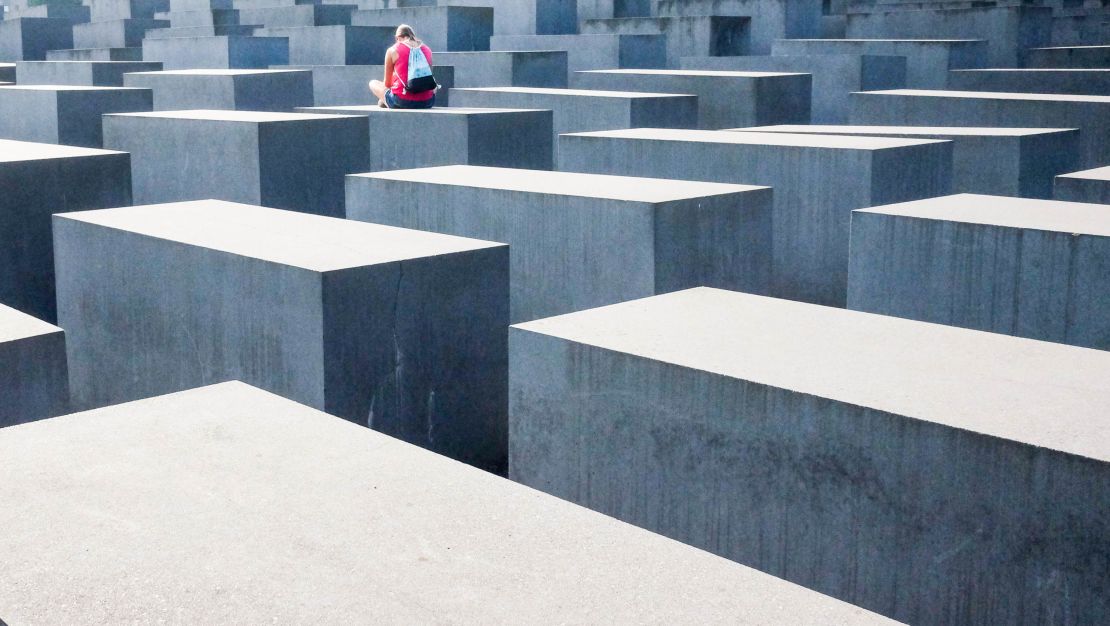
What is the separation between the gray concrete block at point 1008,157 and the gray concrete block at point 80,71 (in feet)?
26.4

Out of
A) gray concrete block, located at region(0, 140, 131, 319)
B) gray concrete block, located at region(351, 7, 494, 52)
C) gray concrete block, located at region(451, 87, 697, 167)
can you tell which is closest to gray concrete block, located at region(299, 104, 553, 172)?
gray concrete block, located at region(451, 87, 697, 167)

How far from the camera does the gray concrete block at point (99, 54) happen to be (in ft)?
56.4

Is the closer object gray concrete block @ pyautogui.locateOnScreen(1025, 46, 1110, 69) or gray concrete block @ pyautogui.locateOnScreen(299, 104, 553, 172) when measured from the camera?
gray concrete block @ pyautogui.locateOnScreen(299, 104, 553, 172)

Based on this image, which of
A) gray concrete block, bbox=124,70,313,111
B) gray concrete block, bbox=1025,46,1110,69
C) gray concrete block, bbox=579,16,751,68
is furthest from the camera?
gray concrete block, bbox=579,16,751,68

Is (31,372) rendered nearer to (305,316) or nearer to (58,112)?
(305,316)

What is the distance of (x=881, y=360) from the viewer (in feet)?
11.7

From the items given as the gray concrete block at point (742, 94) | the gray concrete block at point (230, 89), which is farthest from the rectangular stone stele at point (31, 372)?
the gray concrete block at point (742, 94)

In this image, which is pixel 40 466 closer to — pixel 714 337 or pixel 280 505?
pixel 280 505

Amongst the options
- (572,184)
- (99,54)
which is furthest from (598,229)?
(99,54)

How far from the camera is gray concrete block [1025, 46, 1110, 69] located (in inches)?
552

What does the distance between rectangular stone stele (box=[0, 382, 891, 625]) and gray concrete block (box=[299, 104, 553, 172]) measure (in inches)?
A: 237

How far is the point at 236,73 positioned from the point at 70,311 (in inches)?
223

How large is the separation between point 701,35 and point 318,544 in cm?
1354

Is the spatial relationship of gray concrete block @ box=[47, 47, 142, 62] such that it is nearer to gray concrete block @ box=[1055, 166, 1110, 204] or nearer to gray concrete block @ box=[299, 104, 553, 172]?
gray concrete block @ box=[299, 104, 553, 172]
